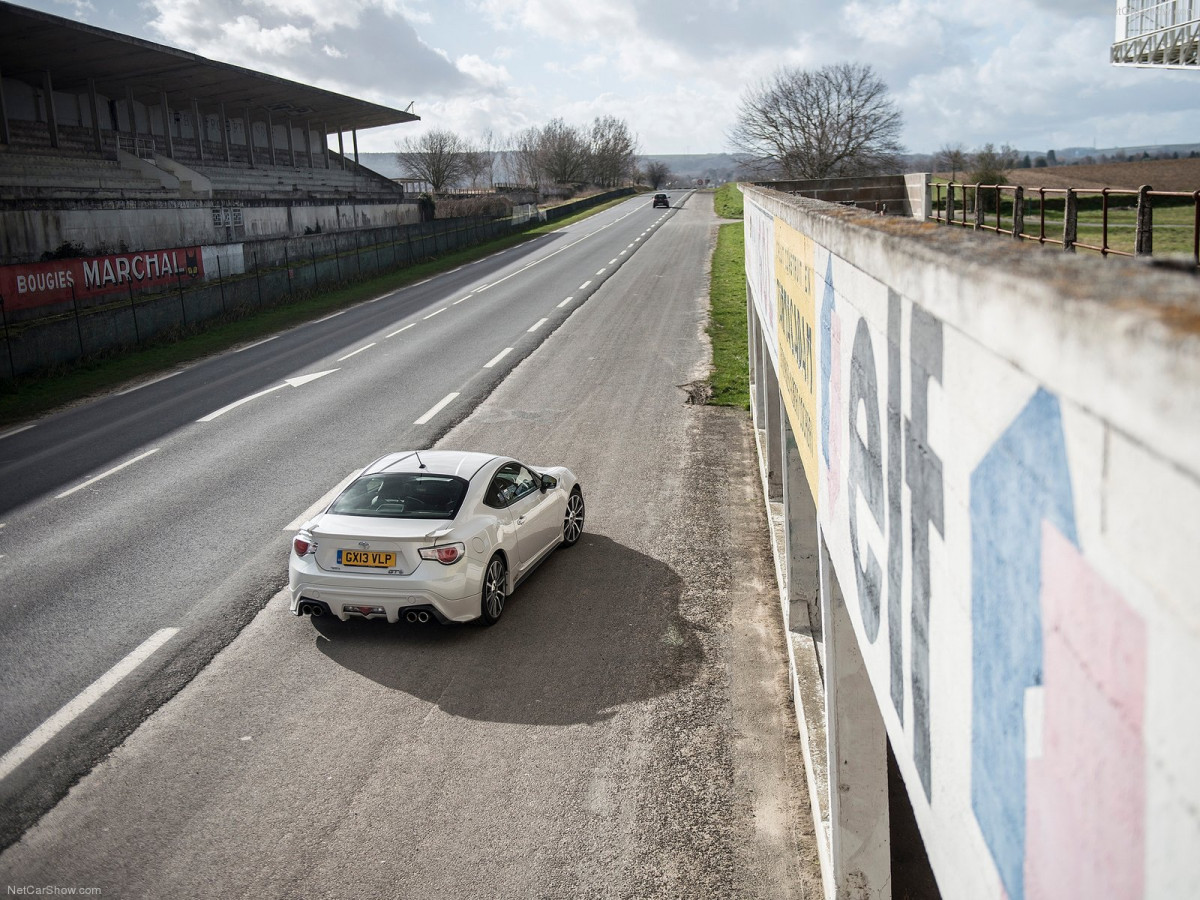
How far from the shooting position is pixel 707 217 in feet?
252

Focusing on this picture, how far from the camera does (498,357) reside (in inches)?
944

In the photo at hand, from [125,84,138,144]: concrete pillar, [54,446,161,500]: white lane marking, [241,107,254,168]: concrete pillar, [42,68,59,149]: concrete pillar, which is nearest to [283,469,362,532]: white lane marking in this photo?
[54,446,161,500]: white lane marking

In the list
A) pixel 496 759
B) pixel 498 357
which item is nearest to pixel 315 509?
pixel 496 759

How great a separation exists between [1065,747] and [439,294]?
3672 centimetres

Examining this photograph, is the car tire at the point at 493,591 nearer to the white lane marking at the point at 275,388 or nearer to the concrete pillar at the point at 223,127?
the white lane marking at the point at 275,388

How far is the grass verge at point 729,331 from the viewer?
2023cm

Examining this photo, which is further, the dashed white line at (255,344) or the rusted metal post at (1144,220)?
the dashed white line at (255,344)

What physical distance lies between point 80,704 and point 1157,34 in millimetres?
39440

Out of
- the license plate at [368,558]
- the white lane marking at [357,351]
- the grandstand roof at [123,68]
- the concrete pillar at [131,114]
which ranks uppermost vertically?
the grandstand roof at [123,68]

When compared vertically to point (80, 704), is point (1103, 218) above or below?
above

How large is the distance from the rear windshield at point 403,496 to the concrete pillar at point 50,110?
46045 mm

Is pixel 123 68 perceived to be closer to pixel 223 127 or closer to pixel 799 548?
pixel 223 127

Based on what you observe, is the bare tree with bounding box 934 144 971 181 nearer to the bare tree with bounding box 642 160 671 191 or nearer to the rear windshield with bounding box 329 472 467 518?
the rear windshield with bounding box 329 472 467 518

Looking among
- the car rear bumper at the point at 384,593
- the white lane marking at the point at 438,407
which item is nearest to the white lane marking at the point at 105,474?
the white lane marking at the point at 438,407
